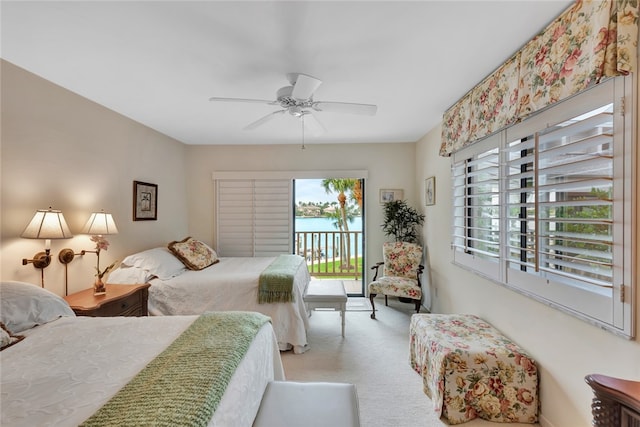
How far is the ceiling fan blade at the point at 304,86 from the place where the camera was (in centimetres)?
181

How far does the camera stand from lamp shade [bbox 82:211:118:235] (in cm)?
246

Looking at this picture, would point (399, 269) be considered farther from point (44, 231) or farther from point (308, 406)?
point (44, 231)

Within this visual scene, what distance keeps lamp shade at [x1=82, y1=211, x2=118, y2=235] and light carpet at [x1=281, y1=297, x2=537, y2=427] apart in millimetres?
2045

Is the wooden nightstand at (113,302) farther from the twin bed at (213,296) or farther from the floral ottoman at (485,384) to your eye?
the floral ottoman at (485,384)

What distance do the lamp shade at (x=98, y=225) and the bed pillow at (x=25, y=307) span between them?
77 cm

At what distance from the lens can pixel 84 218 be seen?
2.62 meters

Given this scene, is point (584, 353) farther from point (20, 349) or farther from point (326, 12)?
point (20, 349)

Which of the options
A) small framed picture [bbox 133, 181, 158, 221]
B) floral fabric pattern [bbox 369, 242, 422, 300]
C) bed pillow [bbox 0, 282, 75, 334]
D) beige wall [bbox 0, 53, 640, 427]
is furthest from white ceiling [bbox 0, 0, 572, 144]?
floral fabric pattern [bbox 369, 242, 422, 300]

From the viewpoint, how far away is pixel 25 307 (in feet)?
5.40

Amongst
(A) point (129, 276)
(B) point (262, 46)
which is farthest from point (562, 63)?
(A) point (129, 276)

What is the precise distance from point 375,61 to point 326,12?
24.3 inches

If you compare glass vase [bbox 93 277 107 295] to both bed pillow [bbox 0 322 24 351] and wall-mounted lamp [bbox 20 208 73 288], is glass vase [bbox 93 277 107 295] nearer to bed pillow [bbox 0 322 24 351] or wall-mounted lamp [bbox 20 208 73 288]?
wall-mounted lamp [bbox 20 208 73 288]

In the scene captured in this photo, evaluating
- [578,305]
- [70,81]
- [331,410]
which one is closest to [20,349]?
[331,410]

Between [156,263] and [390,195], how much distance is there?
3369 millimetres
